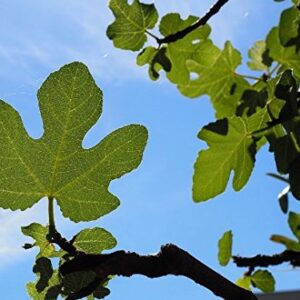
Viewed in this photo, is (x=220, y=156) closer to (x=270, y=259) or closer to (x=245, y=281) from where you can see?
(x=270, y=259)

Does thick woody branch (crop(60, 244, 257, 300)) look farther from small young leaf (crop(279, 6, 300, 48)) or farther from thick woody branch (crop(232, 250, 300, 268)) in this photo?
small young leaf (crop(279, 6, 300, 48))

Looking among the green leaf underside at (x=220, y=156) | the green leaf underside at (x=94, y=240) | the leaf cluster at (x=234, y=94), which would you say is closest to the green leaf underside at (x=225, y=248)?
the leaf cluster at (x=234, y=94)

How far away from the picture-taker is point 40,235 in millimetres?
487

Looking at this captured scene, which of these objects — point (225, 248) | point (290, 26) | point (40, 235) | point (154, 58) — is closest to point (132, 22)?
point (154, 58)

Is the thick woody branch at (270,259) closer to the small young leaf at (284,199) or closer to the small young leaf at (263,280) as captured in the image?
the small young leaf at (263,280)

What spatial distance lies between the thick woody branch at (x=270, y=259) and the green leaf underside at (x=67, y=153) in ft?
1.68

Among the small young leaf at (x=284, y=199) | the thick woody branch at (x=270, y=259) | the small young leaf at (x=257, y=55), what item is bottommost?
the thick woody branch at (x=270, y=259)

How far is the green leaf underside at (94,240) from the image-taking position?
0.48 m

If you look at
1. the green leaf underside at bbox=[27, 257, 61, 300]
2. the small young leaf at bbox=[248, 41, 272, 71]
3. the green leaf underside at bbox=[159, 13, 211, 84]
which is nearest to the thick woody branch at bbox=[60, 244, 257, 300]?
the green leaf underside at bbox=[27, 257, 61, 300]

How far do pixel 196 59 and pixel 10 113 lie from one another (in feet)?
2.82

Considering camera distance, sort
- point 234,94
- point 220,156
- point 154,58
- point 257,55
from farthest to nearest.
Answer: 1. point 257,55
2. point 234,94
3. point 154,58
4. point 220,156

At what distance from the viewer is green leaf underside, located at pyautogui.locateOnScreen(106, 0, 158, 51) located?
1.10m

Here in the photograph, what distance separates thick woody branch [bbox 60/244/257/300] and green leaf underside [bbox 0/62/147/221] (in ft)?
0.19

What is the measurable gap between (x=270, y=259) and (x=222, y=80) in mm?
546
